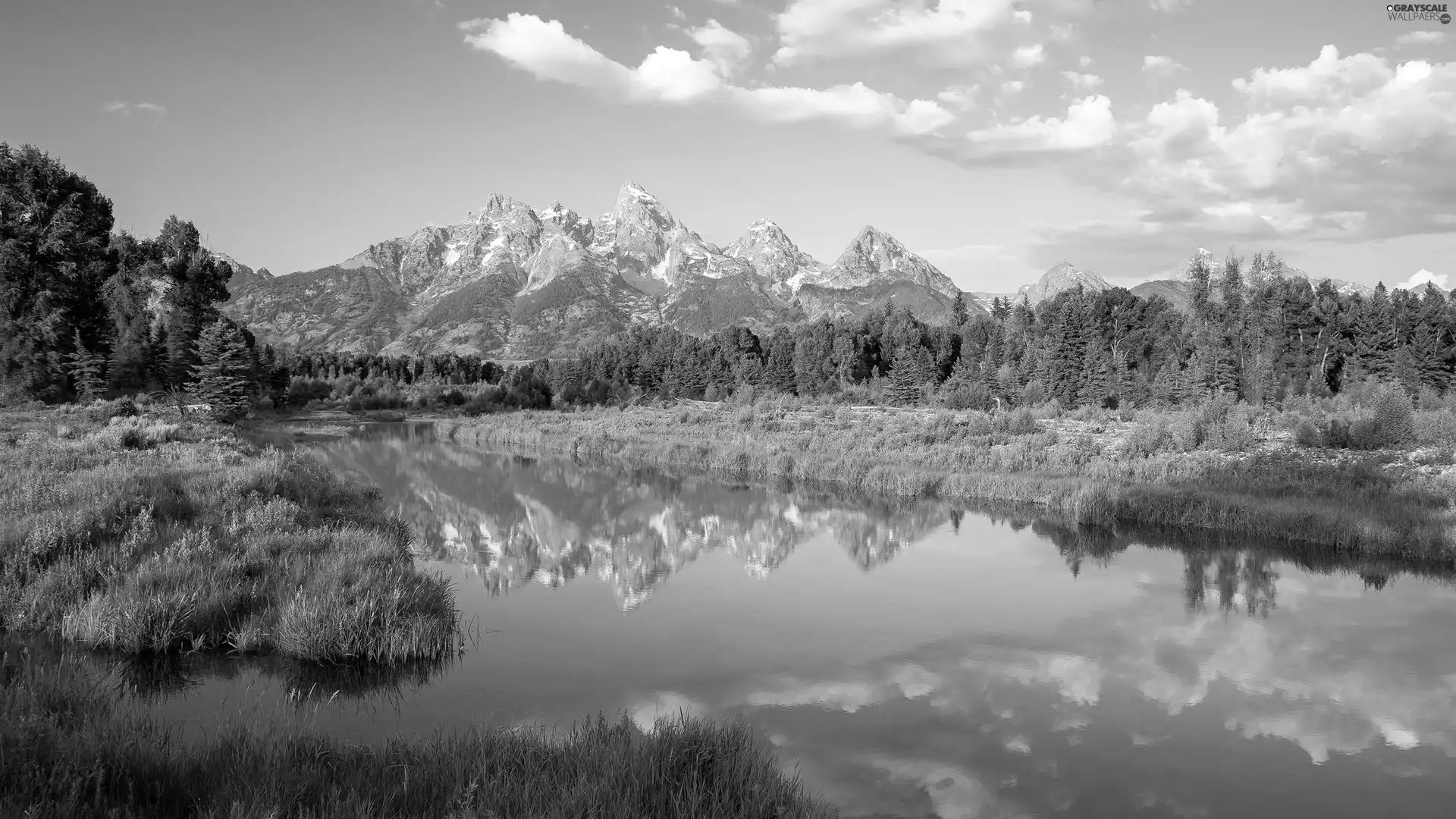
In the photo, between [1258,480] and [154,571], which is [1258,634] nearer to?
[1258,480]

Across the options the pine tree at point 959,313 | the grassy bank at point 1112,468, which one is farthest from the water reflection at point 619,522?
the pine tree at point 959,313

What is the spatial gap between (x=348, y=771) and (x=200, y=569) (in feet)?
21.1

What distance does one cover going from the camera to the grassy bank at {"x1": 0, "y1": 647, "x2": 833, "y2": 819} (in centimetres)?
499

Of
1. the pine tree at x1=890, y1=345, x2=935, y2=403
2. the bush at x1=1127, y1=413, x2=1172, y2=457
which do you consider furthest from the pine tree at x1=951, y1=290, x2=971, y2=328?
the bush at x1=1127, y1=413, x2=1172, y2=457

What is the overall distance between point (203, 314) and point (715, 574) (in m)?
47.9

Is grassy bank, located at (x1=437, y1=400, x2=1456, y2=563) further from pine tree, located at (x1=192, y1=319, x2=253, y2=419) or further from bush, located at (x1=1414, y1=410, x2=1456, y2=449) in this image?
pine tree, located at (x1=192, y1=319, x2=253, y2=419)

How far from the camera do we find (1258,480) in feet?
76.4

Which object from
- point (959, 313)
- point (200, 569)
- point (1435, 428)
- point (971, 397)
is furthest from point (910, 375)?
point (200, 569)

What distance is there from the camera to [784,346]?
10519 centimetres

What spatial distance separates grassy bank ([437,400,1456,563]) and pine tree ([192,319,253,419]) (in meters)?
16.3

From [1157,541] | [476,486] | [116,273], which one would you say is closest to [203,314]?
[116,273]

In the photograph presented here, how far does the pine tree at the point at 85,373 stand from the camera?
35.5 metres

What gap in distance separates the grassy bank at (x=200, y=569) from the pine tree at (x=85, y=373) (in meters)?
22.2

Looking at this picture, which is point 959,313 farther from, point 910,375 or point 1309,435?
point 1309,435
